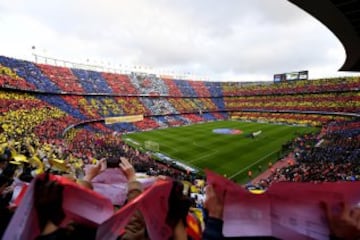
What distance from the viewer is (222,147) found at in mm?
33406

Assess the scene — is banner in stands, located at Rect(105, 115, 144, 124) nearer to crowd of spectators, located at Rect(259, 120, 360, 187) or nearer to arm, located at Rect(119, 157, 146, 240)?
crowd of spectators, located at Rect(259, 120, 360, 187)

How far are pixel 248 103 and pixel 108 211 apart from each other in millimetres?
69776

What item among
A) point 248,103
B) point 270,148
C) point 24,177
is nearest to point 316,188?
point 24,177

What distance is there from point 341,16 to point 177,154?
2574cm

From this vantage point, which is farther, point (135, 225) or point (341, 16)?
point (341, 16)

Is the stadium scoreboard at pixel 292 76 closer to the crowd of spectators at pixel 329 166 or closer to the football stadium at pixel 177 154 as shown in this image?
the football stadium at pixel 177 154

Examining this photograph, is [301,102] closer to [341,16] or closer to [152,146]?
[152,146]

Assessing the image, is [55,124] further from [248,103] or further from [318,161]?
[248,103]

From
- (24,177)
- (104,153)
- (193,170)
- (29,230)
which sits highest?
(29,230)

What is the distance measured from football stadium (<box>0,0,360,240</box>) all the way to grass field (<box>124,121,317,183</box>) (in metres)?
0.18

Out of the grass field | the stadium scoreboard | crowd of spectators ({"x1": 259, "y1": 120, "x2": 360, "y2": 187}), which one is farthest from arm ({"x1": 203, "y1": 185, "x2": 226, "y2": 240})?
the stadium scoreboard

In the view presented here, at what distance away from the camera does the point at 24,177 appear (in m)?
4.68

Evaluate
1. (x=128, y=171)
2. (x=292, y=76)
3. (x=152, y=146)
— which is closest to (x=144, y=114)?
(x=152, y=146)

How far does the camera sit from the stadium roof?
4.76 metres
